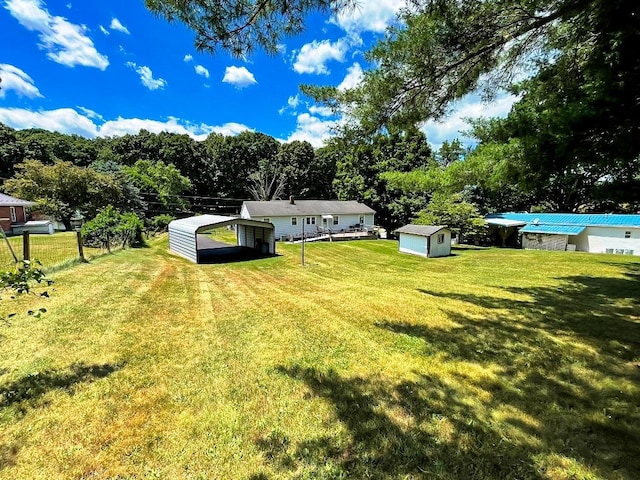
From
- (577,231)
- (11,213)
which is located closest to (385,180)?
(577,231)

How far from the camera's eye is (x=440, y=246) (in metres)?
19.4

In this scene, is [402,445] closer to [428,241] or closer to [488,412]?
[488,412]

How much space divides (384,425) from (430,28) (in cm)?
513

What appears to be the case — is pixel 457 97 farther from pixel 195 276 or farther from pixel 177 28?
pixel 195 276

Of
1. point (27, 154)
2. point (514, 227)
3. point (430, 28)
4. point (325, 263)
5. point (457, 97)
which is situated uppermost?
point (27, 154)

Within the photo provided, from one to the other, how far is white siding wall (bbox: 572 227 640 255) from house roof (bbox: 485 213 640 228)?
34cm

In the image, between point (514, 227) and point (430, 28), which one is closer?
point (430, 28)

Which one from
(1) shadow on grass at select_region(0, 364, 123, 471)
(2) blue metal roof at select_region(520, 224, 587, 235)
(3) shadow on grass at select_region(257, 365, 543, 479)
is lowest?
(3) shadow on grass at select_region(257, 365, 543, 479)

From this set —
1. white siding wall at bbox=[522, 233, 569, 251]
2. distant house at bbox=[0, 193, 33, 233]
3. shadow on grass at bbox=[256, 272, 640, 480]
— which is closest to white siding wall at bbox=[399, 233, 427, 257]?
white siding wall at bbox=[522, 233, 569, 251]

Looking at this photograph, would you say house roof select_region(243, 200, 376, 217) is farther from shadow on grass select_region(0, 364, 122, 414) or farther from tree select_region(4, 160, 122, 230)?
shadow on grass select_region(0, 364, 122, 414)

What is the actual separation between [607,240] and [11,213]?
134 ft

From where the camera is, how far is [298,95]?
5762 millimetres

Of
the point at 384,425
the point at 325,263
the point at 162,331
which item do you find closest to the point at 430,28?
the point at 384,425

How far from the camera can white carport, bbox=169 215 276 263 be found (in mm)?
15281
